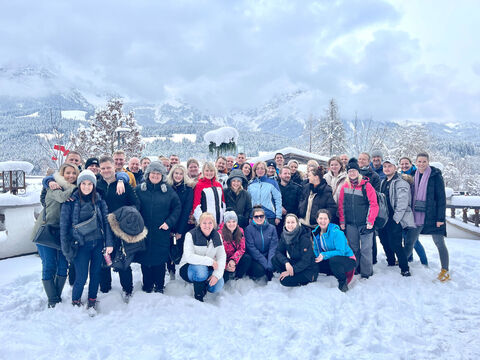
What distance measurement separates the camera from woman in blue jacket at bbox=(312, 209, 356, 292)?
4.57 meters

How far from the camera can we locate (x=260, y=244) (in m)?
4.94

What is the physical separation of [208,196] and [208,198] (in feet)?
0.11

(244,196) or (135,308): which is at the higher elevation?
(244,196)

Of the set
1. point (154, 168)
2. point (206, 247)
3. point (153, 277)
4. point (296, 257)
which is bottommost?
point (153, 277)

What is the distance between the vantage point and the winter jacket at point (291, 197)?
5.71 metres

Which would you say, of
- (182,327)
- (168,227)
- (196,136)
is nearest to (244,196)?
(168,227)

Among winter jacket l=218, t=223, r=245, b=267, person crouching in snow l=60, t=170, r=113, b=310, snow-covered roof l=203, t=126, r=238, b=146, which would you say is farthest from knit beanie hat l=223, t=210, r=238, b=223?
snow-covered roof l=203, t=126, r=238, b=146

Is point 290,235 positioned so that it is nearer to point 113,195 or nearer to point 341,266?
point 341,266

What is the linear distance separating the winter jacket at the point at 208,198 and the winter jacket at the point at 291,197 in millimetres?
1350

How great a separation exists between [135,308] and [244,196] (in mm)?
2315

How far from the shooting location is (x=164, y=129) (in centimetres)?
13525

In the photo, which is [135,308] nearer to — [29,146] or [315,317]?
[315,317]

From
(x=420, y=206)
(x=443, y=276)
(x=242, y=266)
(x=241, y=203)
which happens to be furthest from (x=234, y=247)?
(x=443, y=276)

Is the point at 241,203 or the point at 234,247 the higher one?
the point at 241,203
